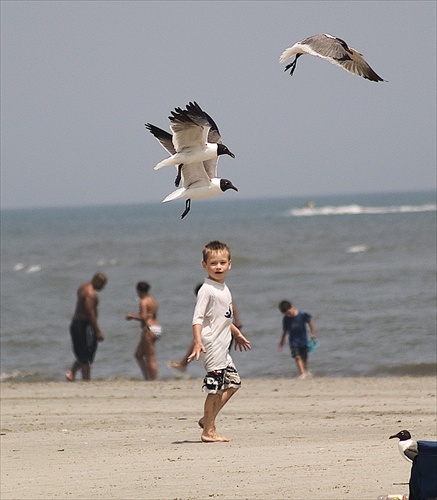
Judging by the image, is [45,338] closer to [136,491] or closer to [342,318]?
[342,318]

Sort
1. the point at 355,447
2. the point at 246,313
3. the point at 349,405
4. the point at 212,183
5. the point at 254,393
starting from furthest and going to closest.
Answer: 1. the point at 246,313
2. the point at 254,393
3. the point at 349,405
4. the point at 355,447
5. the point at 212,183

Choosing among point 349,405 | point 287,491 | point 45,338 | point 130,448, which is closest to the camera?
point 287,491

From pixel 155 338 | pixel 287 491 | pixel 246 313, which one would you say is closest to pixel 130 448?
pixel 287 491

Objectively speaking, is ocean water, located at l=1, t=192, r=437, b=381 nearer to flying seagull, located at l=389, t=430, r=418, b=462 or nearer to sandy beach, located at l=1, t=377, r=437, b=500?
sandy beach, located at l=1, t=377, r=437, b=500

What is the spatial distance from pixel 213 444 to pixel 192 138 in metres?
3.70

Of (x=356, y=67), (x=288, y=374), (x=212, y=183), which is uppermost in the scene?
(x=356, y=67)

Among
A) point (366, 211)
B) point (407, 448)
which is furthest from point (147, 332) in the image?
point (366, 211)

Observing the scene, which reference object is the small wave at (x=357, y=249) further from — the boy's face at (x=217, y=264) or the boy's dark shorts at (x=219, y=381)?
the boy's face at (x=217, y=264)

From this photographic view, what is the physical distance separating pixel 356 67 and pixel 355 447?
3.37 meters

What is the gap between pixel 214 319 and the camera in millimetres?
8469

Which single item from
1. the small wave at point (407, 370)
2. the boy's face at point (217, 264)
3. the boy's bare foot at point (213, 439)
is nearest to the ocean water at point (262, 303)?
the small wave at point (407, 370)

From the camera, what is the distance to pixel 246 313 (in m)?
23.2

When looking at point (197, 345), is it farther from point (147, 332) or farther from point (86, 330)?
point (86, 330)

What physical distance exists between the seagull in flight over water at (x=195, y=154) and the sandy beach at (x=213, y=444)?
2.23m
